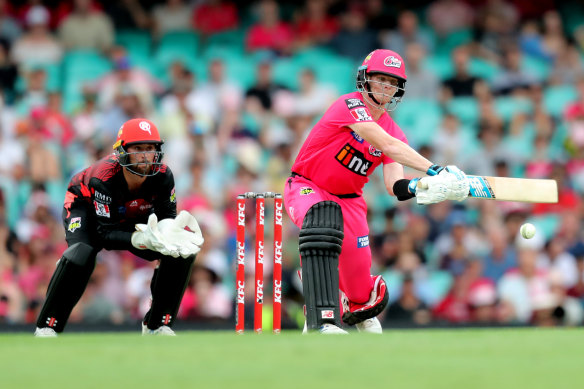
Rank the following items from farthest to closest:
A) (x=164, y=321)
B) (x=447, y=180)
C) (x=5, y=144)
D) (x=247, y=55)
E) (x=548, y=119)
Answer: (x=247, y=55) < (x=548, y=119) < (x=5, y=144) < (x=164, y=321) < (x=447, y=180)

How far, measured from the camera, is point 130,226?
276 inches

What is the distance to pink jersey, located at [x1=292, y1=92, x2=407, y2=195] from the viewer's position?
6746 millimetres

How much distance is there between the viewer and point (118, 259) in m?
10.2

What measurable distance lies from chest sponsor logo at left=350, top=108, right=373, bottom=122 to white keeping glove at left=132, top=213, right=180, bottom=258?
1.56m

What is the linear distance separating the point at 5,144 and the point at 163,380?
8.45 m

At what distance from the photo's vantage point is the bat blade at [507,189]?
652 cm

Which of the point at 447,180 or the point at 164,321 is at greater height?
the point at 447,180

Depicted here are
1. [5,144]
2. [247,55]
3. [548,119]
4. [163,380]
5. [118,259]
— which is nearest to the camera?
[163,380]

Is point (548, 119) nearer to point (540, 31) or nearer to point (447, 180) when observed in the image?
point (540, 31)

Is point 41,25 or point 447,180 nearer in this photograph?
point 447,180

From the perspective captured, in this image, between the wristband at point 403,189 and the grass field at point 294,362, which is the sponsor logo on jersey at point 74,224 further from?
the wristband at point 403,189

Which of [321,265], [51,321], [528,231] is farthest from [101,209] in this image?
[528,231]

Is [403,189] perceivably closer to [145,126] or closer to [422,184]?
[422,184]

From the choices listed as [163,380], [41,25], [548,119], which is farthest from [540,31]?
[163,380]
